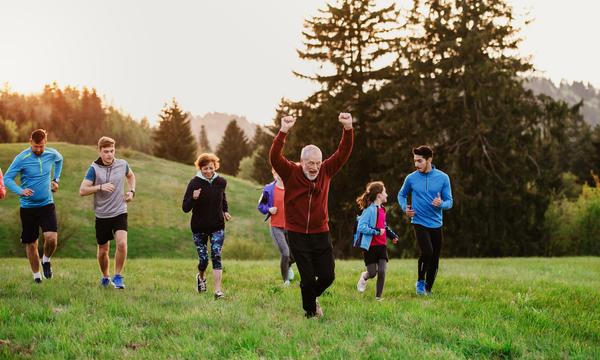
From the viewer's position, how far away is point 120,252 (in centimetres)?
859

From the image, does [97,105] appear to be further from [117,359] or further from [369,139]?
[117,359]

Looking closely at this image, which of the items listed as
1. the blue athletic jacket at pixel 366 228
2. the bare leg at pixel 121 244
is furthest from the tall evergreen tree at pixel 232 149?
the blue athletic jacket at pixel 366 228

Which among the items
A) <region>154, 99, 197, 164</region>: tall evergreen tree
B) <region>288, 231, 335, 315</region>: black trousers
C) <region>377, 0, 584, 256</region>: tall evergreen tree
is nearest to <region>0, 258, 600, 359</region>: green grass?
<region>288, 231, 335, 315</region>: black trousers

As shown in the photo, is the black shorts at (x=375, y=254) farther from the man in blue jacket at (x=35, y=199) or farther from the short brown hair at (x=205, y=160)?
the man in blue jacket at (x=35, y=199)

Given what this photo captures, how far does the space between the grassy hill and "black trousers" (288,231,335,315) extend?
707 inches

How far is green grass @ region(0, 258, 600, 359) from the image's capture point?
16.7ft

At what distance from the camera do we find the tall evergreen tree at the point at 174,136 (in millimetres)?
75000

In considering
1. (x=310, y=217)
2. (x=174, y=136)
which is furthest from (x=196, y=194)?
(x=174, y=136)

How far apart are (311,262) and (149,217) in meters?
33.1

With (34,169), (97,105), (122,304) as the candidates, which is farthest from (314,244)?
(97,105)

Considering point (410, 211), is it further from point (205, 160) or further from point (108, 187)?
point (108, 187)

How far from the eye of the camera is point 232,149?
294ft

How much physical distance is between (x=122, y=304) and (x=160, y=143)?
7169 centimetres

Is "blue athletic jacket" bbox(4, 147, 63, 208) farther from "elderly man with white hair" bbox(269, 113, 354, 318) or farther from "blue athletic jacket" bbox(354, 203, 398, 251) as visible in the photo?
"blue athletic jacket" bbox(354, 203, 398, 251)
